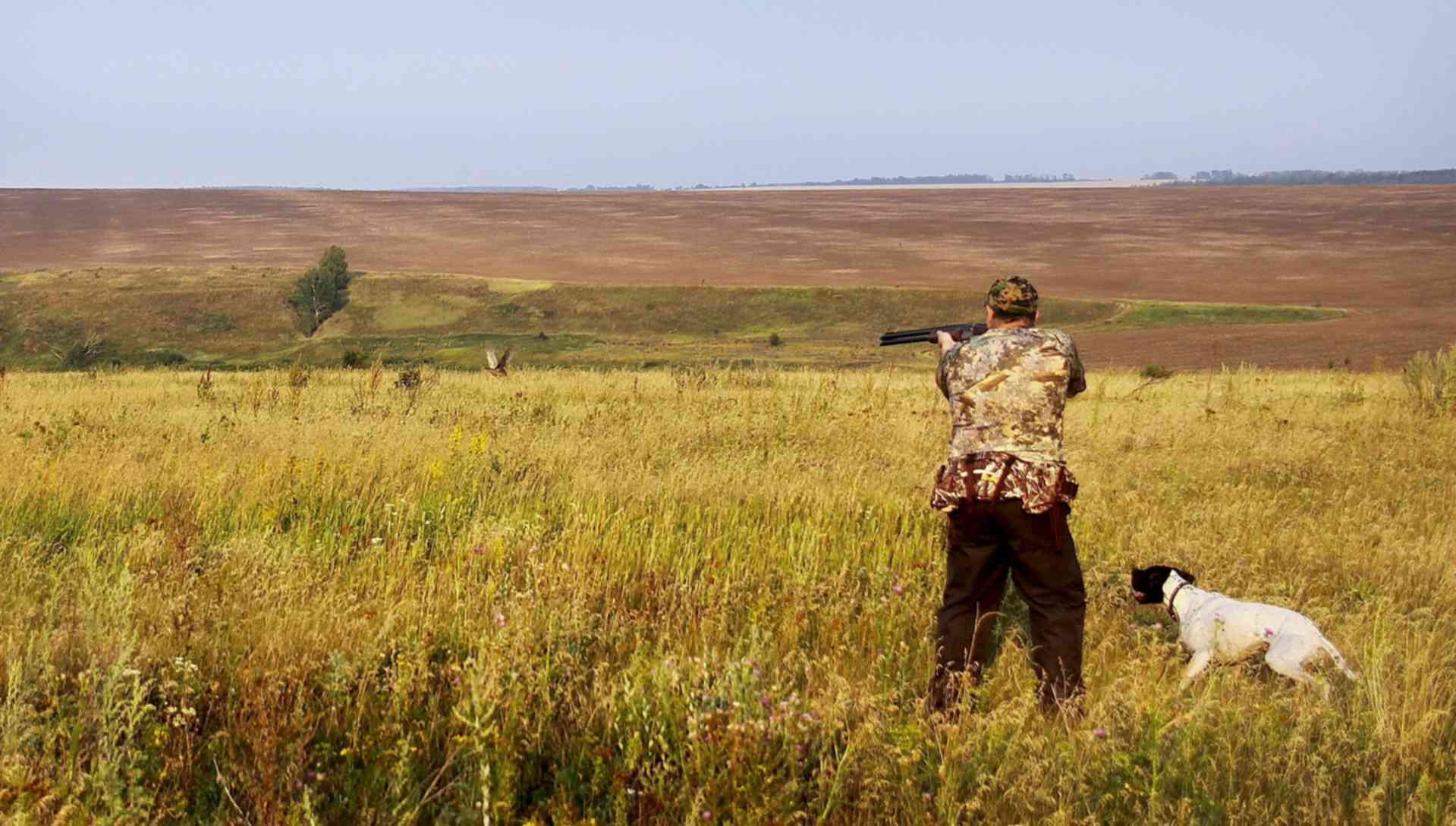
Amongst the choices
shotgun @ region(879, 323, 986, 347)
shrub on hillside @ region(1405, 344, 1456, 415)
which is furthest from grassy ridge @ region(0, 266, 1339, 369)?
shotgun @ region(879, 323, 986, 347)

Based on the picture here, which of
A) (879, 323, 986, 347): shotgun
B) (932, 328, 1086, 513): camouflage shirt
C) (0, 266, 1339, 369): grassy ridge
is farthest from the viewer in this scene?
(0, 266, 1339, 369): grassy ridge

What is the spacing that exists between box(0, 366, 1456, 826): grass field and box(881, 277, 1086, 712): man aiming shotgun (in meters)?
0.22

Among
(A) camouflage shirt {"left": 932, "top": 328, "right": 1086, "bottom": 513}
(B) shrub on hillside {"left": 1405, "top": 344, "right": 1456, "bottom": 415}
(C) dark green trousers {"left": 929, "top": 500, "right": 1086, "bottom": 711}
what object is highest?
(A) camouflage shirt {"left": 932, "top": 328, "right": 1086, "bottom": 513}

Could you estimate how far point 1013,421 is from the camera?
14.0ft

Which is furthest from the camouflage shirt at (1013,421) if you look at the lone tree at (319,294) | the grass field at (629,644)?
the lone tree at (319,294)

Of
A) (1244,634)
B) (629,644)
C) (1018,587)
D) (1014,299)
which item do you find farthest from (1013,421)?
(629,644)

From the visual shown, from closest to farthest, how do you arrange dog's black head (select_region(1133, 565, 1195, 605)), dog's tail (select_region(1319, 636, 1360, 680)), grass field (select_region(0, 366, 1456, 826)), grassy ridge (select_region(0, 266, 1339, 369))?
1. grass field (select_region(0, 366, 1456, 826))
2. dog's tail (select_region(1319, 636, 1360, 680))
3. dog's black head (select_region(1133, 565, 1195, 605))
4. grassy ridge (select_region(0, 266, 1339, 369))

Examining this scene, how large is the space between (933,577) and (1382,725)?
2.20m

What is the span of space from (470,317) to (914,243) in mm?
51327

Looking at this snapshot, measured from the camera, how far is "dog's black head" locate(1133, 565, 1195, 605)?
5.25m

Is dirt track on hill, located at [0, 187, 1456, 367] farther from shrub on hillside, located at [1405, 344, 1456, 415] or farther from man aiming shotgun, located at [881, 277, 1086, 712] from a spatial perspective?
man aiming shotgun, located at [881, 277, 1086, 712]

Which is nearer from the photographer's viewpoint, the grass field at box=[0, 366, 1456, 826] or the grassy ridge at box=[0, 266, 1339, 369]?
the grass field at box=[0, 366, 1456, 826]

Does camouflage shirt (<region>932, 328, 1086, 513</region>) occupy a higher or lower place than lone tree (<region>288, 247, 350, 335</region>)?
higher

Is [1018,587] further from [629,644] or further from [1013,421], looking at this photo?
[629,644]
